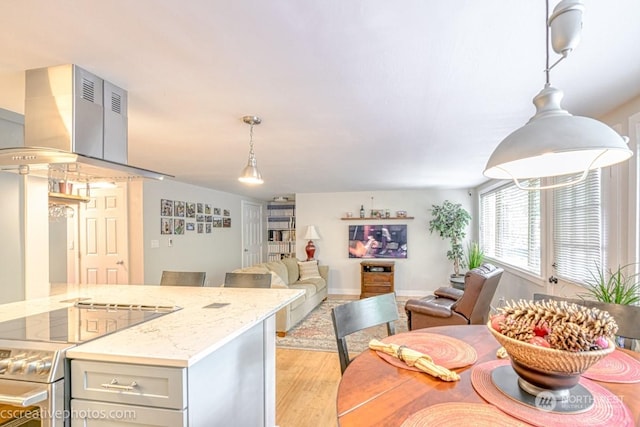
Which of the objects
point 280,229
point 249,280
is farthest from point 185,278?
point 280,229

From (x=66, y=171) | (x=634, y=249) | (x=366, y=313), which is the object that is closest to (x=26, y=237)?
(x=66, y=171)

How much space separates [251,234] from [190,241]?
7.96 ft

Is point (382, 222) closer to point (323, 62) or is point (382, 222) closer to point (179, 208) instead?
point (179, 208)

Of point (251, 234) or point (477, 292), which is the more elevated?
point (251, 234)

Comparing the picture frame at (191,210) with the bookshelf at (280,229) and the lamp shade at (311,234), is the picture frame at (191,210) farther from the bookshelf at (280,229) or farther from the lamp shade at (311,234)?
the bookshelf at (280,229)

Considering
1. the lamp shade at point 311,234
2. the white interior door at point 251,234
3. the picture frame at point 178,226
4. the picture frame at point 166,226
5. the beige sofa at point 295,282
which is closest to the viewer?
the beige sofa at point 295,282

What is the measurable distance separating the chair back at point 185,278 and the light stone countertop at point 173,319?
0.43 feet

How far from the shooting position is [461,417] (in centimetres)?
90

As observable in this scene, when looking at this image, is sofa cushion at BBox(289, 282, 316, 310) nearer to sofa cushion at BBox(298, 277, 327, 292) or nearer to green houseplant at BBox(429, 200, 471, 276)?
sofa cushion at BBox(298, 277, 327, 292)

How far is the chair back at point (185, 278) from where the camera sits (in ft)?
8.80

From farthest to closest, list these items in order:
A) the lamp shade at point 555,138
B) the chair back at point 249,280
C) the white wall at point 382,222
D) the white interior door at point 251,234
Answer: the white interior door at point 251,234 < the white wall at point 382,222 < the chair back at point 249,280 < the lamp shade at point 555,138

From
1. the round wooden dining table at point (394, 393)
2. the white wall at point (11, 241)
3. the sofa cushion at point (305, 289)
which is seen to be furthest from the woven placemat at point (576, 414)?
the sofa cushion at point (305, 289)

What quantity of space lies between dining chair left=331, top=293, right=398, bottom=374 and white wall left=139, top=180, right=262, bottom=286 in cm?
389

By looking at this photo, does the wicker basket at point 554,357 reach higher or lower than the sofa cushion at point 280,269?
higher
